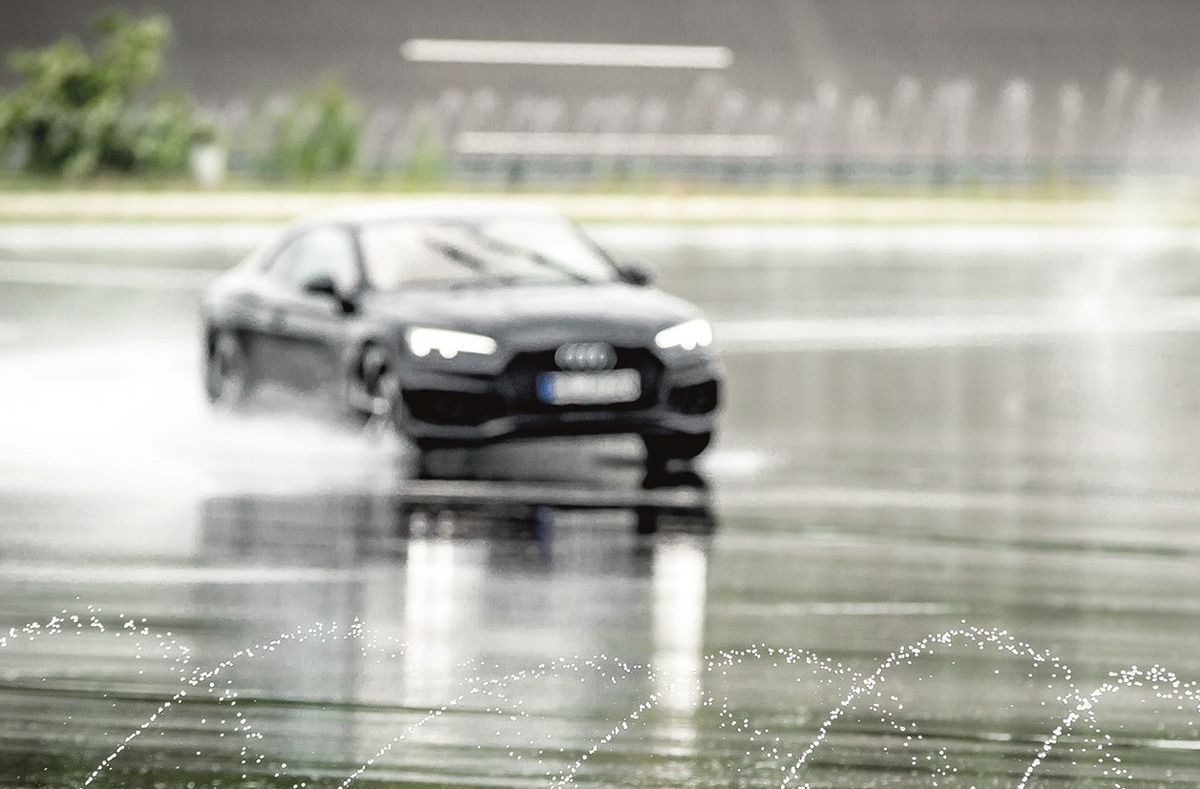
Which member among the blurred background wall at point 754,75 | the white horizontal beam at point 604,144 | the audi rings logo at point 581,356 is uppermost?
the blurred background wall at point 754,75

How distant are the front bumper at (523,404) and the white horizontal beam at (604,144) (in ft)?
208

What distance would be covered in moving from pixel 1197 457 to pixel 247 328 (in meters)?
5.04

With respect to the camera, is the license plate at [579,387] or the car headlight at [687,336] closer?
the license plate at [579,387]

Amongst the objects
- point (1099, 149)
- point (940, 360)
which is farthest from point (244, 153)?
point (940, 360)

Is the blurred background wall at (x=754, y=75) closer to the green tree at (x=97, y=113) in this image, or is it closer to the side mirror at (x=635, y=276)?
the green tree at (x=97, y=113)

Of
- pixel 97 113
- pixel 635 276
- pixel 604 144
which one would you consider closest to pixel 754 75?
pixel 604 144

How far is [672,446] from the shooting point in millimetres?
12367

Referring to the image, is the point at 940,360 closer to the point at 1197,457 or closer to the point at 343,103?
the point at 1197,457

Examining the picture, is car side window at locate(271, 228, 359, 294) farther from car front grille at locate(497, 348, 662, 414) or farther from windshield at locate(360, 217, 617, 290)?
car front grille at locate(497, 348, 662, 414)

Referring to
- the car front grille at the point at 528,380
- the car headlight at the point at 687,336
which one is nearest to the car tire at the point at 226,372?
the car front grille at the point at 528,380

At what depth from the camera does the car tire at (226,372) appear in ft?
45.8

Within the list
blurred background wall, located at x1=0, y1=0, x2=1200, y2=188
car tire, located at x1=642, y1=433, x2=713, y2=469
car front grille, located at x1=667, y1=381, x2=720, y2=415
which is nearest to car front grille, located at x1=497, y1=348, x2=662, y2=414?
car front grille, located at x1=667, y1=381, x2=720, y2=415

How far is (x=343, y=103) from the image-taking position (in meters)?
60.2

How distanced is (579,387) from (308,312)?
76.0 inches
